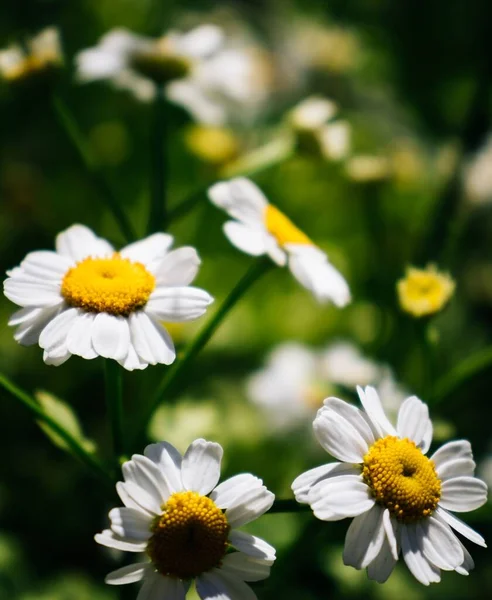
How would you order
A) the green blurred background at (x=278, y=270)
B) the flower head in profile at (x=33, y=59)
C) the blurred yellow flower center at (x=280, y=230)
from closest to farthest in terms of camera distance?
1. the blurred yellow flower center at (x=280, y=230)
2. the flower head in profile at (x=33, y=59)
3. the green blurred background at (x=278, y=270)

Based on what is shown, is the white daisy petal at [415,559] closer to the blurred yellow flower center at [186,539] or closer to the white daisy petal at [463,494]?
the white daisy petal at [463,494]

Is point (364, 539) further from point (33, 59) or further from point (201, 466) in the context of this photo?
point (33, 59)

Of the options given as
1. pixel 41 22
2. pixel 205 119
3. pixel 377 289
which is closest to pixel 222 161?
pixel 205 119

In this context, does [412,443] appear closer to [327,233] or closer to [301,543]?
[301,543]

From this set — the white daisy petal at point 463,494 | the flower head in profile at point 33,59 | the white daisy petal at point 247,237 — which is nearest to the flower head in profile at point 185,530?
the white daisy petal at point 463,494

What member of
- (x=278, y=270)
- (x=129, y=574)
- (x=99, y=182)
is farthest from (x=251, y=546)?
(x=278, y=270)

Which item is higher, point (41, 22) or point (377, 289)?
point (41, 22)
